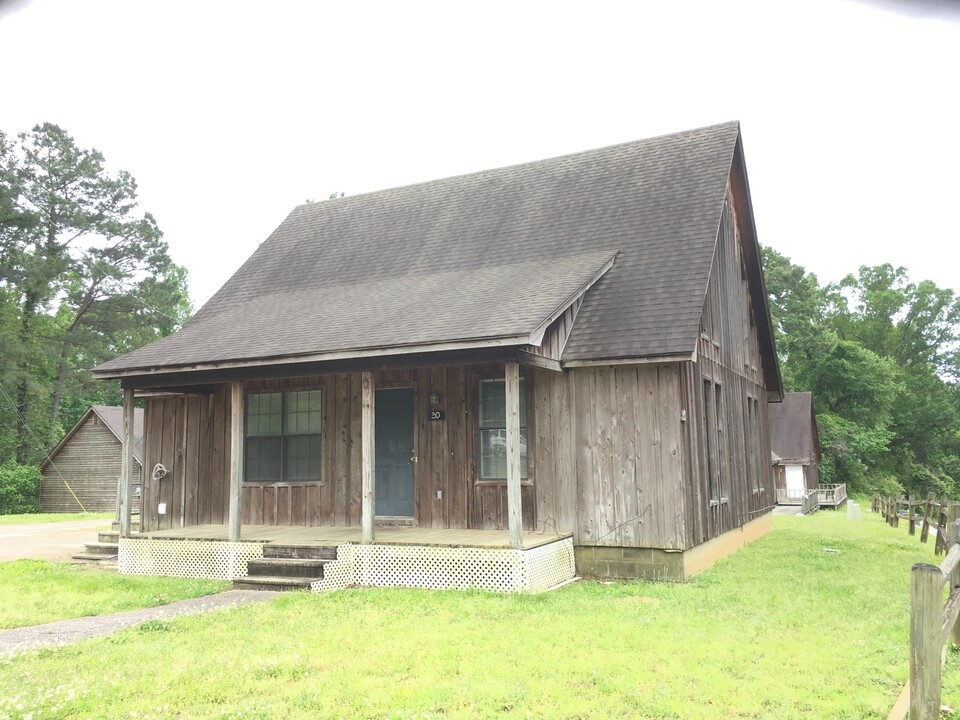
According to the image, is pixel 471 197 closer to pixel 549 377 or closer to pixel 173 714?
pixel 549 377

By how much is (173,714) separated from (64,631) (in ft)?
10.6

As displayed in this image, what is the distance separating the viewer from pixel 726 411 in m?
13.2

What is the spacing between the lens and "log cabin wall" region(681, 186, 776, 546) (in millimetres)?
10656

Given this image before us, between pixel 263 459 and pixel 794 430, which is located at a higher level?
pixel 794 430

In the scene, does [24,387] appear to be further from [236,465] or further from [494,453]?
[494,453]

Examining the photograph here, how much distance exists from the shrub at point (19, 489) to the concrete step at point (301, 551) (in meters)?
28.0

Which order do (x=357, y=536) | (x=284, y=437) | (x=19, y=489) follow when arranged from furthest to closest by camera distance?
(x=19, y=489) < (x=284, y=437) < (x=357, y=536)

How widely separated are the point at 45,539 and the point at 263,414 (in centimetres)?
769

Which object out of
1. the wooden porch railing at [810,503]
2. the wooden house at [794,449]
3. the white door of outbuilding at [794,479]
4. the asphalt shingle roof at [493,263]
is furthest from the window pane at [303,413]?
the white door of outbuilding at [794,479]

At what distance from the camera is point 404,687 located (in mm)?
5258

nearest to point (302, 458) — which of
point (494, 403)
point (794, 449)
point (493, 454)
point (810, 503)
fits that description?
point (493, 454)

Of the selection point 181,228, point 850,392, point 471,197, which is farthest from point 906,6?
point 181,228

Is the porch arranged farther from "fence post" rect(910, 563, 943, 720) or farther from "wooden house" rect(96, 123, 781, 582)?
"fence post" rect(910, 563, 943, 720)

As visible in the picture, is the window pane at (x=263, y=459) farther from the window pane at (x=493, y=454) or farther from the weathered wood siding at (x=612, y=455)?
the weathered wood siding at (x=612, y=455)
